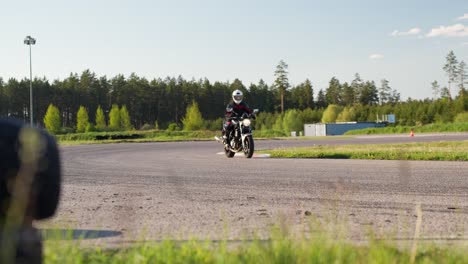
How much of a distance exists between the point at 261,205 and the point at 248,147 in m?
10.1

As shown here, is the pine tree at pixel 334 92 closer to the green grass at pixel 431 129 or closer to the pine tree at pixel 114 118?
the pine tree at pixel 114 118

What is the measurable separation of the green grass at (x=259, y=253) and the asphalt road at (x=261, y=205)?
0.60ft

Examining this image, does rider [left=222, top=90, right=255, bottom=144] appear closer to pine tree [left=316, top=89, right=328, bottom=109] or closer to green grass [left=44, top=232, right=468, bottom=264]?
green grass [left=44, top=232, right=468, bottom=264]

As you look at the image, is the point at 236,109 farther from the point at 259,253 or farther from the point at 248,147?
the point at 259,253

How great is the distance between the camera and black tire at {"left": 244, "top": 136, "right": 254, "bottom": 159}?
51.9ft

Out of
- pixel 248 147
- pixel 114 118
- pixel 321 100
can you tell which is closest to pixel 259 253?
pixel 248 147

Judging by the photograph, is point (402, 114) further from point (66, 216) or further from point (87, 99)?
point (66, 216)

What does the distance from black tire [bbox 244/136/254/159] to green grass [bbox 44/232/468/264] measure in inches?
487

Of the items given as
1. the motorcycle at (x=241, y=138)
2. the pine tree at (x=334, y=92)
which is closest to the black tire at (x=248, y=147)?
the motorcycle at (x=241, y=138)

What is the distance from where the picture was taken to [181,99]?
5561 inches

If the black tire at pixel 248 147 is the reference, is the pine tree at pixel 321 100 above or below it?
above

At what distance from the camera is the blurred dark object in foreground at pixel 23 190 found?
2080 mm

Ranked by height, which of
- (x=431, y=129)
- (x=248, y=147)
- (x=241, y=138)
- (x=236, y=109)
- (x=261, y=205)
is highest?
(x=236, y=109)

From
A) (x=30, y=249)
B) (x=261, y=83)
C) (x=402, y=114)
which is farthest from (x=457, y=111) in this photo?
(x=30, y=249)
